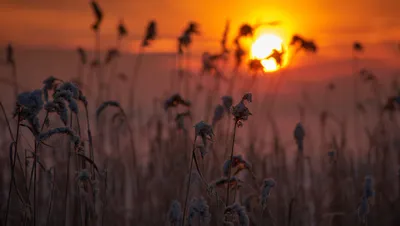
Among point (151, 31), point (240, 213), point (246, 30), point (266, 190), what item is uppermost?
point (151, 31)

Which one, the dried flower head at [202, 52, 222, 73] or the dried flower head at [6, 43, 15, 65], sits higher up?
the dried flower head at [202, 52, 222, 73]

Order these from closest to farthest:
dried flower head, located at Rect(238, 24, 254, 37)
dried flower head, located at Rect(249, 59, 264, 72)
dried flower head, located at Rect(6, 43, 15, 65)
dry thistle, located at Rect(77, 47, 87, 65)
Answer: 1. dried flower head, located at Rect(249, 59, 264, 72)
2. dried flower head, located at Rect(6, 43, 15, 65)
3. dried flower head, located at Rect(238, 24, 254, 37)
4. dry thistle, located at Rect(77, 47, 87, 65)

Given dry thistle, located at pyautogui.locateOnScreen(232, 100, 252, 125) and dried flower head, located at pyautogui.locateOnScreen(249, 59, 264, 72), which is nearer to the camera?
dry thistle, located at pyautogui.locateOnScreen(232, 100, 252, 125)

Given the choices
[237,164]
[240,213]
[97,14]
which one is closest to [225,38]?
[97,14]

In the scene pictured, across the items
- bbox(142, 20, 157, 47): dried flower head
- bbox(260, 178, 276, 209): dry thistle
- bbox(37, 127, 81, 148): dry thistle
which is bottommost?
bbox(260, 178, 276, 209): dry thistle

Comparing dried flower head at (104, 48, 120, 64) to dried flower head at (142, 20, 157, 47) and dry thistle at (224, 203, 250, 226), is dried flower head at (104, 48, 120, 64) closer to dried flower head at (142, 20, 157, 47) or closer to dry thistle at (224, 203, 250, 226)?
dried flower head at (142, 20, 157, 47)

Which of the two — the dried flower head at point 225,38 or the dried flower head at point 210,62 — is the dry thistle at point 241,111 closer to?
the dried flower head at point 225,38

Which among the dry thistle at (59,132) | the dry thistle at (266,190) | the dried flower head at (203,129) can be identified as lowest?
the dry thistle at (266,190)

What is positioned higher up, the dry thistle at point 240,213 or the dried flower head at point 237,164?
the dried flower head at point 237,164

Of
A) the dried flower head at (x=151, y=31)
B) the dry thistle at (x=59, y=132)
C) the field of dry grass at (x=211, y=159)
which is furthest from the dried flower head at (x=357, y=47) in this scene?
the dry thistle at (x=59, y=132)

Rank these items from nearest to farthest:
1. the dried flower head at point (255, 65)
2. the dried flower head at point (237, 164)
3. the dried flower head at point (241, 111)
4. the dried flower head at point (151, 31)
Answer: the dried flower head at point (241, 111)
the dried flower head at point (237, 164)
the dried flower head at point (255, 65)
the dried flower head at point (151, 31)

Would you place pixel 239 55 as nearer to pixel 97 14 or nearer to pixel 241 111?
pixel 97 14

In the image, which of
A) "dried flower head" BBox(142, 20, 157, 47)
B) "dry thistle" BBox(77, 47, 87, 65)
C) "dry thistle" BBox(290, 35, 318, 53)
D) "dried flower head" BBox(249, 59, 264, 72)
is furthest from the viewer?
"dry thistle" BBox(77, 47, 87, 65)

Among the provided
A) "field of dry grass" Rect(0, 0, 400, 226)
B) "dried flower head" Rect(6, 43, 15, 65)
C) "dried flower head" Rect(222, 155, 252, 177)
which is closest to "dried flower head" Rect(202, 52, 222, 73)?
"field of dry grass" Rect(0, 0, 400, 226)
